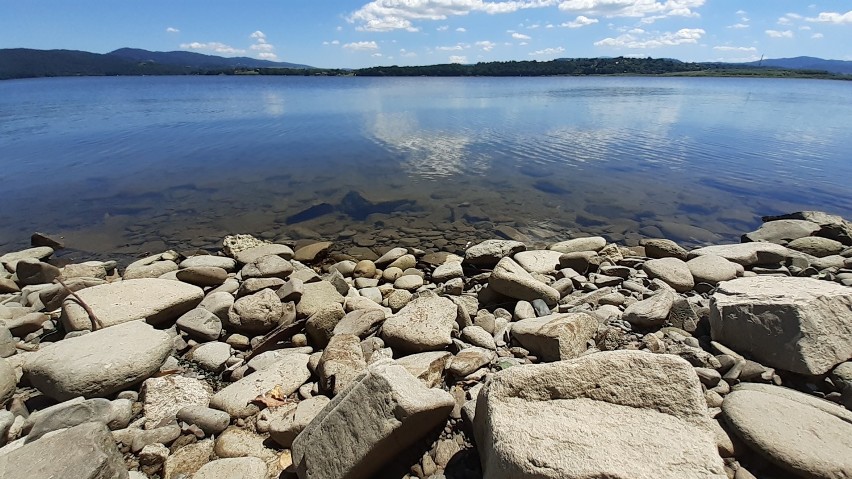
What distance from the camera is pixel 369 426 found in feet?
10.4

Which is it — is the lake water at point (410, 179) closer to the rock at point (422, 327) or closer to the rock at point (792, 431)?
the rock at point (422, 327)

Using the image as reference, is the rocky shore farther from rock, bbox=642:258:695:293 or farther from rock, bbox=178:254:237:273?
rock, bbox=178:254:237:273

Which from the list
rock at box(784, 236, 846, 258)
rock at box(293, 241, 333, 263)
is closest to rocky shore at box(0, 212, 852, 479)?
rock at box(784, 236, 846, 258)

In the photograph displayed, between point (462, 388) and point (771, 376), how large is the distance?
117 inches

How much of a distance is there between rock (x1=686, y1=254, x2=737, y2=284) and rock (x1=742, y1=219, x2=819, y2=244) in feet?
14.4

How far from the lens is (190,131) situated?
28.3 metres

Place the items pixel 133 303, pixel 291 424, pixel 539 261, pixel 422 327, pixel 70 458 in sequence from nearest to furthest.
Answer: pixel 70 458, pixel 291 424, pixel 422 327, pixel 133 303, pixel 539 261

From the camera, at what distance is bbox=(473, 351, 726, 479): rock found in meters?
2.43

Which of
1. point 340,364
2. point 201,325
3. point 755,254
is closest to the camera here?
point 340,364

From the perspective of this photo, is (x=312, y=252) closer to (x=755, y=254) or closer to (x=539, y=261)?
(x=539, y=261)

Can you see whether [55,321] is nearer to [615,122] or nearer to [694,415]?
[694,415]

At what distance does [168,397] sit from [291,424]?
172cm

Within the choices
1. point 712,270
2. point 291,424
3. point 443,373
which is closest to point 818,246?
point 712,270

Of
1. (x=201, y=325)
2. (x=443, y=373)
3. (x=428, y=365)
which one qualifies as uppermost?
(x=428, y=365)
